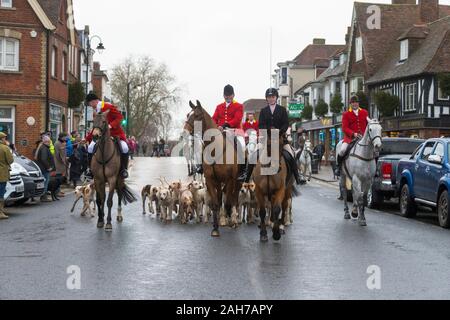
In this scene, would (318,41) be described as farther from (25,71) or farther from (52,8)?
(25,71)

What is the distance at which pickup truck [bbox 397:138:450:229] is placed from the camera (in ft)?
50.3

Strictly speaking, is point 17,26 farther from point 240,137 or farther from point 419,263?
point 419,263

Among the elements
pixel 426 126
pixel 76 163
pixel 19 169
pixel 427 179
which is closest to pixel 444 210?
pixel 427 179

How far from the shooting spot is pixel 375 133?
15.0 meters

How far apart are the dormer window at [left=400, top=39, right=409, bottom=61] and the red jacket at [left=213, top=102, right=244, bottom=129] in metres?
35.3

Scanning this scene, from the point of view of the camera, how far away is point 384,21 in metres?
53.6

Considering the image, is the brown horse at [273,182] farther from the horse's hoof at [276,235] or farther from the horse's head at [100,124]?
the horse's head at [100,124]

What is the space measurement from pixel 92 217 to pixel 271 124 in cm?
599

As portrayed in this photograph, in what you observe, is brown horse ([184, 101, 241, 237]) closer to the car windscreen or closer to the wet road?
the wet road

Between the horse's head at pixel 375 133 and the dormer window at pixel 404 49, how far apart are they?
3400 cm

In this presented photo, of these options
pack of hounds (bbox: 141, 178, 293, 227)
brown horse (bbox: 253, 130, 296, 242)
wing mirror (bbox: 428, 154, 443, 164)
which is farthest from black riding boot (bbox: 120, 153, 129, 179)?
wing mirror (bbox: 428, 154, 443, 164)

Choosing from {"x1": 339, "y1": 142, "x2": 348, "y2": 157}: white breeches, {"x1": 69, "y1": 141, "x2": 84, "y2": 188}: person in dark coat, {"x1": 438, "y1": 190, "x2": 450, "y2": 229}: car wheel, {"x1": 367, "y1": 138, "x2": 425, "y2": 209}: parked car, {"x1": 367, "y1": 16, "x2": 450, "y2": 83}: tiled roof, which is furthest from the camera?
{"x1": 367, "y1": 16, "x2": 450, "y2": 83}: tiled roof

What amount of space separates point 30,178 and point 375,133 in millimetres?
9590
